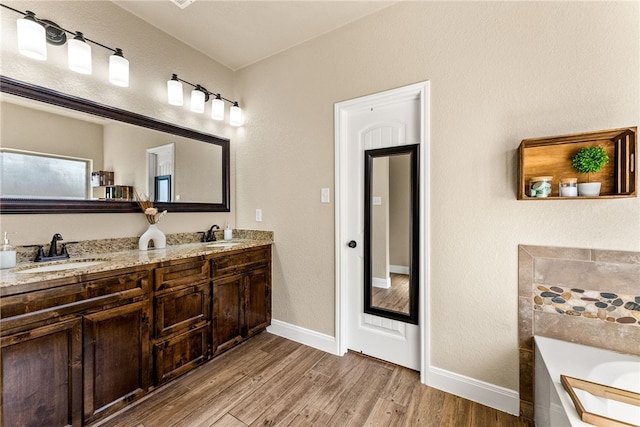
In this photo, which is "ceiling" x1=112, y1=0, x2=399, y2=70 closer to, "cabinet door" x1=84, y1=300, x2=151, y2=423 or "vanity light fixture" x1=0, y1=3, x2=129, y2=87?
"vanity light fixture" x1=0, y1=3, x2=129, y2=87

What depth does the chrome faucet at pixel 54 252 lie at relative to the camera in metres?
1.62

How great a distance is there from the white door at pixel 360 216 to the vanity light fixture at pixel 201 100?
3.91 feet

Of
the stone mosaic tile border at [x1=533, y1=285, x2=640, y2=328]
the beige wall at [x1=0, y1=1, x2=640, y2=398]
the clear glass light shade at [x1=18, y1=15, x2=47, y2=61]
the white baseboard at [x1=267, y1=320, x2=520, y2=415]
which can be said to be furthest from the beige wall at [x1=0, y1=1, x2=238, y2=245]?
the stone mosaic tile border at [x1=533, y1=285, x2=640, y2=328]

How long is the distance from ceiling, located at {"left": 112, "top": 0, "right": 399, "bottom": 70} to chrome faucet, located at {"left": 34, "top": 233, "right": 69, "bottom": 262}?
1.79 metres

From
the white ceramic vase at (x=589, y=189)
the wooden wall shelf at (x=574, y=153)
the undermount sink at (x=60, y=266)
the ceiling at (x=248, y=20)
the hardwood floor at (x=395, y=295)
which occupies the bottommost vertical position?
the hardwood floor at (x=395, y=295)

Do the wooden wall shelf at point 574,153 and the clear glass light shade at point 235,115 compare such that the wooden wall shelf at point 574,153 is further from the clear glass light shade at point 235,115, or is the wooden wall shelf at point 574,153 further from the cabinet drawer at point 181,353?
the clear glass light shade at point 235,115

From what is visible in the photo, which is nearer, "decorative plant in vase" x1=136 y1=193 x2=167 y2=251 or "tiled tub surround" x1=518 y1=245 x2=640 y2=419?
"tiled tub surround" x1=518 y1=245 x2=640 y2=419

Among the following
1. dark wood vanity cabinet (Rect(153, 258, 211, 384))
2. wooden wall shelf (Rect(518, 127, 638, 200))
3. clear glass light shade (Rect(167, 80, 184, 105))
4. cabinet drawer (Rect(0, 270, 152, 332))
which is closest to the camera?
cabinet drawer (Rect(0, 270, 152, 332))

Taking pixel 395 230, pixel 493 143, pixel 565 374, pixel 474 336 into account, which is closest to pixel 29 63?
pixel 395 230

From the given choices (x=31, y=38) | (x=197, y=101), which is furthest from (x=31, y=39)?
(x=197, y=101)

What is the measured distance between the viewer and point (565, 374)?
4.02 feet

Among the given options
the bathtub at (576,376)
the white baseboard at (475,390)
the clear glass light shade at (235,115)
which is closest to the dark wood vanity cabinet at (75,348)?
the clear glass light shade at (235,115)

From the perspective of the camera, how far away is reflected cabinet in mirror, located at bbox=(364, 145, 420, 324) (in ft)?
6.55

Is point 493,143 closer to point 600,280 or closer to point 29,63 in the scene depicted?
point 600,280
